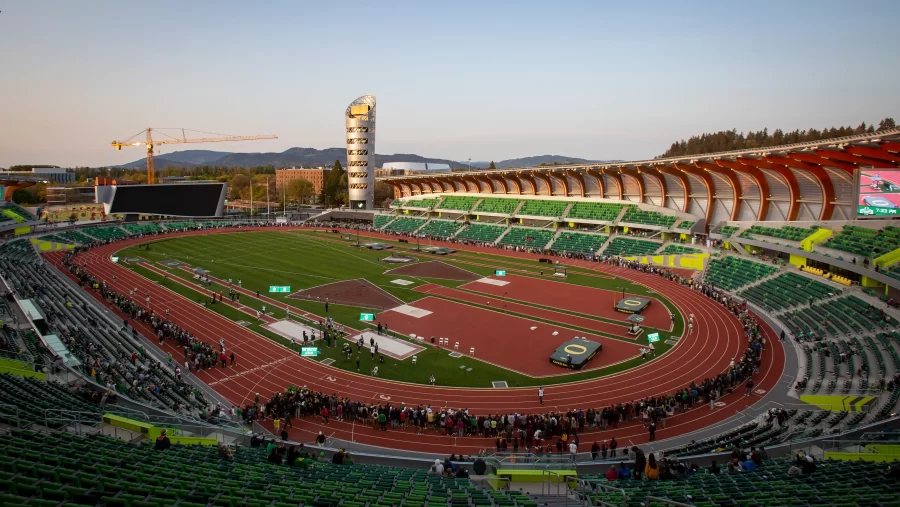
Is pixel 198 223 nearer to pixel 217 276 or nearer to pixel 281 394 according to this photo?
pixel 217 276

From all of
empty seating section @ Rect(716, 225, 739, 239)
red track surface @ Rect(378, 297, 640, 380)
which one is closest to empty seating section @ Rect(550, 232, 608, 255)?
empty seating section @ Rect(716, 225, 739, 239)

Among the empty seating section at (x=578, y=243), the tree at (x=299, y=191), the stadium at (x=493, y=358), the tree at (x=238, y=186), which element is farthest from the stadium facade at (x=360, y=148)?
the tree at (x=238, y=186)

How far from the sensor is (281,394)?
2122 cm

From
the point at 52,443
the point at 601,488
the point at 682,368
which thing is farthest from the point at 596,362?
the point at 52,443

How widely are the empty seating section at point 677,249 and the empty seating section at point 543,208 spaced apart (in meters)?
16.9

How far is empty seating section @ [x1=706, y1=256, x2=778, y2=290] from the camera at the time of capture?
38875mm

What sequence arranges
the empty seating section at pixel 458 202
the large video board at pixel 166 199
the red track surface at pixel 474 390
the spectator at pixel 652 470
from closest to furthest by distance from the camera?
the spectator at pixel 652 470
the red track surface at pixel 474 390
the large video board at pixel 166 199
the empty seating section at pixel 458 202

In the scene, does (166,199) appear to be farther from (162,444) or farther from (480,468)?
(480,468)

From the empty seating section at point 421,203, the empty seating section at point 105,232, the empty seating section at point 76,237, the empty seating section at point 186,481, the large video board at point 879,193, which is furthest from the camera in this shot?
the empty seating section at point 421,203

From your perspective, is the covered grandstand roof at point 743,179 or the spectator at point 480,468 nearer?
the spectator at point 480,468

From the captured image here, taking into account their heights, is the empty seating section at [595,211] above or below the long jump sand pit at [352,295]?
above

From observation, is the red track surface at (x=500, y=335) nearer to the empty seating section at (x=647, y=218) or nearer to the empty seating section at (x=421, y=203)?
the empty seating section at (x=647, y=218)

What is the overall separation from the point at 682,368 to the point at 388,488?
1910 cm

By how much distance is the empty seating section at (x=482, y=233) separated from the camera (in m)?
67.4
